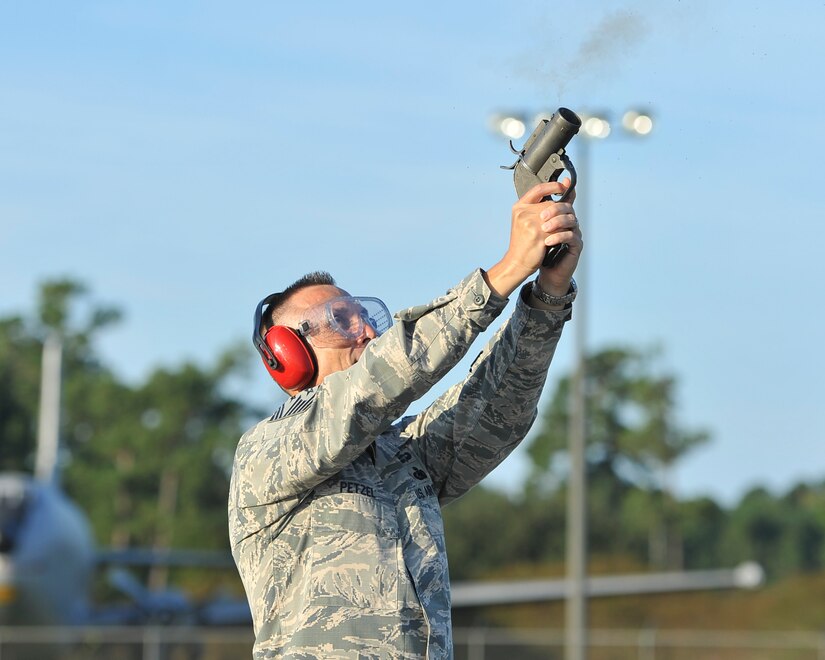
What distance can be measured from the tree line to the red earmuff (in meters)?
48.9

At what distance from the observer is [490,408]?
12.1 feet

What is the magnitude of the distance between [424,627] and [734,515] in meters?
56.4

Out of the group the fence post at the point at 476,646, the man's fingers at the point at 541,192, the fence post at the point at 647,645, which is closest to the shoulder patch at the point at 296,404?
the man's fingers at the point at 541,192

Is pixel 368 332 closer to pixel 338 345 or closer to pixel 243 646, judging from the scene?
pixel 338 345

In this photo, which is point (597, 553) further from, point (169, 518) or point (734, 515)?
point (169, 518)

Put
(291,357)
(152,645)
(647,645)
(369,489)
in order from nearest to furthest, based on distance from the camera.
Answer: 1. (369,489)
2. (291,357)
3. (152,645)
4. (647,645)

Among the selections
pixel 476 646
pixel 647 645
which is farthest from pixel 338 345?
pixel 647 645

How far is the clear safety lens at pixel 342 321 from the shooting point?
369cm

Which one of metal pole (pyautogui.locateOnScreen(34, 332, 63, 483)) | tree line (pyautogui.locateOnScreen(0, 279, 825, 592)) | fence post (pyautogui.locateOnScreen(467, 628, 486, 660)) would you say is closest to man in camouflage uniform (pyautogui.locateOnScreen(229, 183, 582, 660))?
fence post (pyautogui.locateOnScreen(467, 628, 486, 660))

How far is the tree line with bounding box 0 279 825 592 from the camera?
54.5 meters

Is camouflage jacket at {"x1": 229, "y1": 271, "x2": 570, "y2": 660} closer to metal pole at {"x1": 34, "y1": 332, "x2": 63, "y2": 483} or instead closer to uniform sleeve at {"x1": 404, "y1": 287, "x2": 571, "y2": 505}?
uniform sleeve at {"x1": 404, "y1": 287, "x2": 571, "y2": 505}

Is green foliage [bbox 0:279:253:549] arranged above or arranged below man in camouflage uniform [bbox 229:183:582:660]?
above

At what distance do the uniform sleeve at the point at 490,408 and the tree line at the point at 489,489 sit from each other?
160ft

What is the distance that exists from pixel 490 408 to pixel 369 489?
43 centimetres
